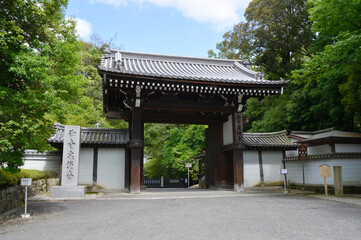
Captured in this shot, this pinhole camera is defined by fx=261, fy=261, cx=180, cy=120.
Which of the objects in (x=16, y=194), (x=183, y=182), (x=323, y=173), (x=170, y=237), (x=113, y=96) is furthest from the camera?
(x=183, y=182)

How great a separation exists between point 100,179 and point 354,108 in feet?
40.6

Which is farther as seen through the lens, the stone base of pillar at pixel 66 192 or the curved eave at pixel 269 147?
the curved eave at pixel 269 147

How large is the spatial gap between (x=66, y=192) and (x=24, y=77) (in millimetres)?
5131

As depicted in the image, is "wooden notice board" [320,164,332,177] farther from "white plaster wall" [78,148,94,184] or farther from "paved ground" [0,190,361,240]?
"white plaster wall" [78,148,94,184]

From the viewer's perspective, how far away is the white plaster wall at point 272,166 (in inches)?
511

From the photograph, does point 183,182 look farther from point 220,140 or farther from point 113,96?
point 113,96

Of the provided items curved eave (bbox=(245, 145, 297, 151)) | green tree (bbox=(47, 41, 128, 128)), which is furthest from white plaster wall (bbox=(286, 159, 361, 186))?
green tree (bbox=(47, 41, 128, 128))

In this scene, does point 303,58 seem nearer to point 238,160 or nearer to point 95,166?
point 238,160

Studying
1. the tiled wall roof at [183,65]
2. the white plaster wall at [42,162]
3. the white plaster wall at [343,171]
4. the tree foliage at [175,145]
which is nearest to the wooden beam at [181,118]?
the tiled wall roof at [183,65]

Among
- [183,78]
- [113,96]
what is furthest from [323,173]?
[113,96]

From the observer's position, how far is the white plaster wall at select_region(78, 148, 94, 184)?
11.7 meters

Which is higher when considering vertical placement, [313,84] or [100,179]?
[313,84]

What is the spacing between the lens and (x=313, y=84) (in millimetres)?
18203

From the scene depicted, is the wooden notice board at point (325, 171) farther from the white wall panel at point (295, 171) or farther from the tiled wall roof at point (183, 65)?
the tiled wall roof at point (183, 65)
